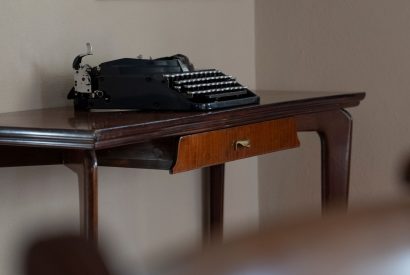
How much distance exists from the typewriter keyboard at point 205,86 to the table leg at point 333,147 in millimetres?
272

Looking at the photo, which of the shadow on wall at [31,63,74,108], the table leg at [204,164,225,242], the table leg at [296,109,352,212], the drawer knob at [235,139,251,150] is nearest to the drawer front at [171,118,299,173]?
the drawer knob at [235,139,251,150]

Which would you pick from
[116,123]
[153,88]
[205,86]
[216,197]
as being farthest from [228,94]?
[216,197]

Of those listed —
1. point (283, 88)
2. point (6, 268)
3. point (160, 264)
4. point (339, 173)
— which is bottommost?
point (6, 268)

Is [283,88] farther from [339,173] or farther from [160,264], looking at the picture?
[160,264]

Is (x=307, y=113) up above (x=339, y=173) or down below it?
above

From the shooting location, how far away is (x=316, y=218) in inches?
16.0

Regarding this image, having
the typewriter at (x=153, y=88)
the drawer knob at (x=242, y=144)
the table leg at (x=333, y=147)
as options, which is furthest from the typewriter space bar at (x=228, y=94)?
the table leg at (x=333, y=147)

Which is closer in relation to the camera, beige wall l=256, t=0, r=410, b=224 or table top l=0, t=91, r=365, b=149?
table top l=0, t=91, r=365, b=149

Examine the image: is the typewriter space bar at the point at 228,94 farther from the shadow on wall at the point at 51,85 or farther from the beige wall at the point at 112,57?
the shadow on wall at the point at 51,85

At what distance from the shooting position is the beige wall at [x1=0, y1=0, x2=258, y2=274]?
1829 millimetres

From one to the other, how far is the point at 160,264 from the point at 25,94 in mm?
1496

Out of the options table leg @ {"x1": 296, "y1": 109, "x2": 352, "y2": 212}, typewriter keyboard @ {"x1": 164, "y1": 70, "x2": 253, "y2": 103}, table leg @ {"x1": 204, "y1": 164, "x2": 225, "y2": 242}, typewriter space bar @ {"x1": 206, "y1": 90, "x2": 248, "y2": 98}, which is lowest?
table leg @ {"x1": 204, "y1": 164, "x2": 225, "y2": 242}

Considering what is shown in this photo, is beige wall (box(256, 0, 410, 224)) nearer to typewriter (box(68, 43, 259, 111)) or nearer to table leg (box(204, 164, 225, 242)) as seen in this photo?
table leg (box(204, 164, 225, 242))

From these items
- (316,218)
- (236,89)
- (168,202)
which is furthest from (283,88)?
(316,218)
